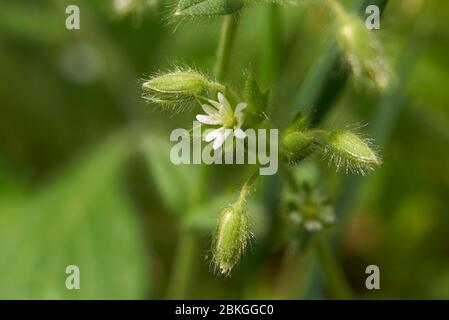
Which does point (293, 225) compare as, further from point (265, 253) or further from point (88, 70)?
point (88, 70)

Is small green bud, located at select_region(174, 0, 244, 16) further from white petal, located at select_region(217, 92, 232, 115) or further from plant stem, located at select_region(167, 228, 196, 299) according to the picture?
plant stem, located at select_region(167, 228, 196, 299)

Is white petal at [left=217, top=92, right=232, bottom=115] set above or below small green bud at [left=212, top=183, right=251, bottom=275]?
above

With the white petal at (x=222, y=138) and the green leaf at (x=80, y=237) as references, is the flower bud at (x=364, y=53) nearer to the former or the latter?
the white petal at (x=222, y=138)

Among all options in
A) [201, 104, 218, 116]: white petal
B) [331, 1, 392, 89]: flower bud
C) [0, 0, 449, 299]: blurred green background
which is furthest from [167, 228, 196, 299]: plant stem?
[331, 1, 392, 89]: flower bud

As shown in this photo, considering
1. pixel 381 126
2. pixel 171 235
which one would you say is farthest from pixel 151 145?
pixel 381 126

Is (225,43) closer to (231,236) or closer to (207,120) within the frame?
(207,120)

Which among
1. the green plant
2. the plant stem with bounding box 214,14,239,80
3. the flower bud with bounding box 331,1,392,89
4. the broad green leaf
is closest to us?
the flower bud with bounding box 331,1,392,89
